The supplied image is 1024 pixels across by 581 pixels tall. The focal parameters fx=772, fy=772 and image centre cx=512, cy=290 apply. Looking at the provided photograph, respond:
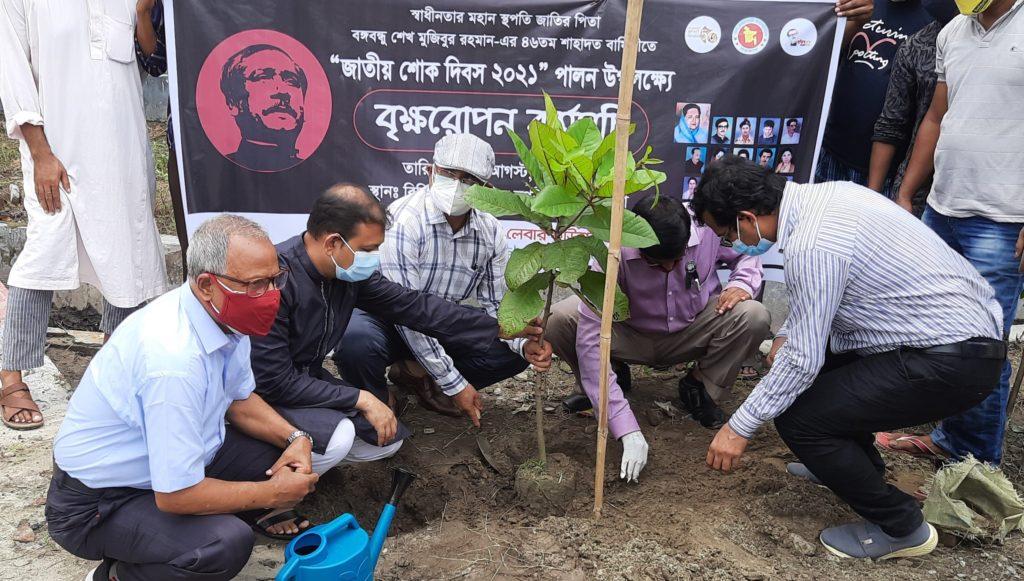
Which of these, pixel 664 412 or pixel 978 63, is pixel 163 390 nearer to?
pixel 664 412

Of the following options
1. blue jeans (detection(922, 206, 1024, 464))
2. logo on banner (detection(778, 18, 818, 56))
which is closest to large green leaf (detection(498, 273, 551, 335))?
blue jeans (detection(922, 206, 1024, 464))

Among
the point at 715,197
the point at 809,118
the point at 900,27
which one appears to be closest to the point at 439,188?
the point at 715,197

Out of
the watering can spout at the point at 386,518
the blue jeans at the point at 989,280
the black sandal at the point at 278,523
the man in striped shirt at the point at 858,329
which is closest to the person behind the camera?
the watering can spout at the point at 386,518

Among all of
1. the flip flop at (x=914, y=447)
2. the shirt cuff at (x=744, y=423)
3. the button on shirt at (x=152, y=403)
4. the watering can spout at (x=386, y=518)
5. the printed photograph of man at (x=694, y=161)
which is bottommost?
the flip flop at (x=914, y=447)

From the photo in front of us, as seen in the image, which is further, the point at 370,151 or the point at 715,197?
the point at 370,151

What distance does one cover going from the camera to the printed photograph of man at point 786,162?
4246 millimetres

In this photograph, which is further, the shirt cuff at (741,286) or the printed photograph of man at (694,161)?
the printed photograph of man at (694,161)

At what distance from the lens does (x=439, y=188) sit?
3.45 metres

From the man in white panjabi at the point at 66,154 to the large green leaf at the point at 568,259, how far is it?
219 cm

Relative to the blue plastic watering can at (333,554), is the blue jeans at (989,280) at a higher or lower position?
higher

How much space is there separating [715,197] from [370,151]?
7.14ft

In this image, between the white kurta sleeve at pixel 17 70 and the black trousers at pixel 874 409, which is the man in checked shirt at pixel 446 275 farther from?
the white kurta sleeve at pixel 17 70

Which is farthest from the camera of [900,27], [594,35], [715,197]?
[594,35]

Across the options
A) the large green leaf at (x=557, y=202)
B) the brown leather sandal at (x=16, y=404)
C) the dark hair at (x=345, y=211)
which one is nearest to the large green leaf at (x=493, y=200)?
the large green leaf at (x=557, y=202)
